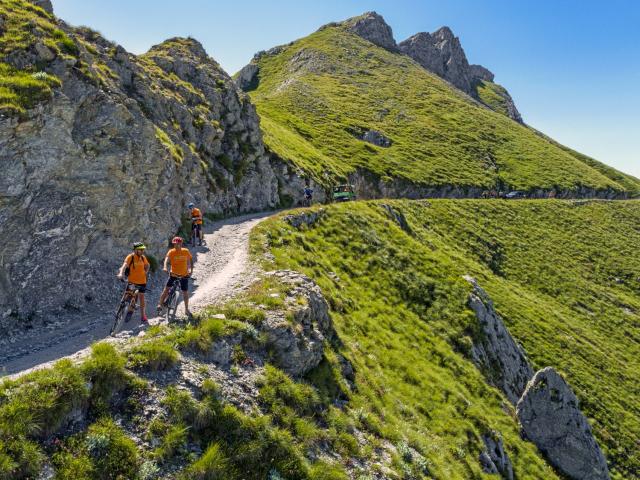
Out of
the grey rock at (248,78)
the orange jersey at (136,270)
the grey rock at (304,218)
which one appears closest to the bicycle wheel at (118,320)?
the orange jersey at (136,270)

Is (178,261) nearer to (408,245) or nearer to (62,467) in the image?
(62,467)

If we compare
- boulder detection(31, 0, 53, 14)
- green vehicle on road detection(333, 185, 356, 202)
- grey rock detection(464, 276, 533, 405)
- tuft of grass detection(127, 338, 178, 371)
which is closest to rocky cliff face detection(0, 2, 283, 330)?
boulder detection(31, 0, 53, 14)

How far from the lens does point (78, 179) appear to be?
1936 cm

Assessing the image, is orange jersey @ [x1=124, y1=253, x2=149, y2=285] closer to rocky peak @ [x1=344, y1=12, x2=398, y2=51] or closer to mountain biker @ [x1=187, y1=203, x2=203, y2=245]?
mountain biker @ [x1=187, y1=203, x2=203, y2=245]

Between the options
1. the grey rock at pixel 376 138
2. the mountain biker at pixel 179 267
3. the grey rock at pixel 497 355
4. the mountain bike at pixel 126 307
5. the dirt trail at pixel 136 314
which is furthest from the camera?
the grey rock at pixel 376 138

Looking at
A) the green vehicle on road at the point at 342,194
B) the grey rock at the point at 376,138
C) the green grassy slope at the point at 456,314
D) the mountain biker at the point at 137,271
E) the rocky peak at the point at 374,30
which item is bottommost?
the green grassy slope at the point at 456,314

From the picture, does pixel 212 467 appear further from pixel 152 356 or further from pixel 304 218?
pixel 304 218

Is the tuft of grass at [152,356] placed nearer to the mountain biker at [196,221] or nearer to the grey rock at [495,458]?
the mountain biker at [196,221]

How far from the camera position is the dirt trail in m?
13.0

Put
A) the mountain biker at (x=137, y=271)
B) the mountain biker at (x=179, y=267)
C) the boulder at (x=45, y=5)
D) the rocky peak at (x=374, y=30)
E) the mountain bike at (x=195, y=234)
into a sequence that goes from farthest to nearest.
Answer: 1. the rocky peak at (x=374, y=30)
2. the mountain bike at (x=195, y=234)
3. the boulder at (x=45, y=5)
4. the mountain biker at (x=179, y=267)
5. the mountain biker at (x=137, y=271)

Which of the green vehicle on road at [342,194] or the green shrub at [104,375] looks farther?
the green vehicle on road at [342,194]

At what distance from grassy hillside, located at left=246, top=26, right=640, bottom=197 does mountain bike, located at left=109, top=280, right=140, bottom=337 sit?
146 ft

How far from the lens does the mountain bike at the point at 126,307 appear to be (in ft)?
48.4

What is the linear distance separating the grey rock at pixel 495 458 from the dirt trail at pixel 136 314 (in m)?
16.5
